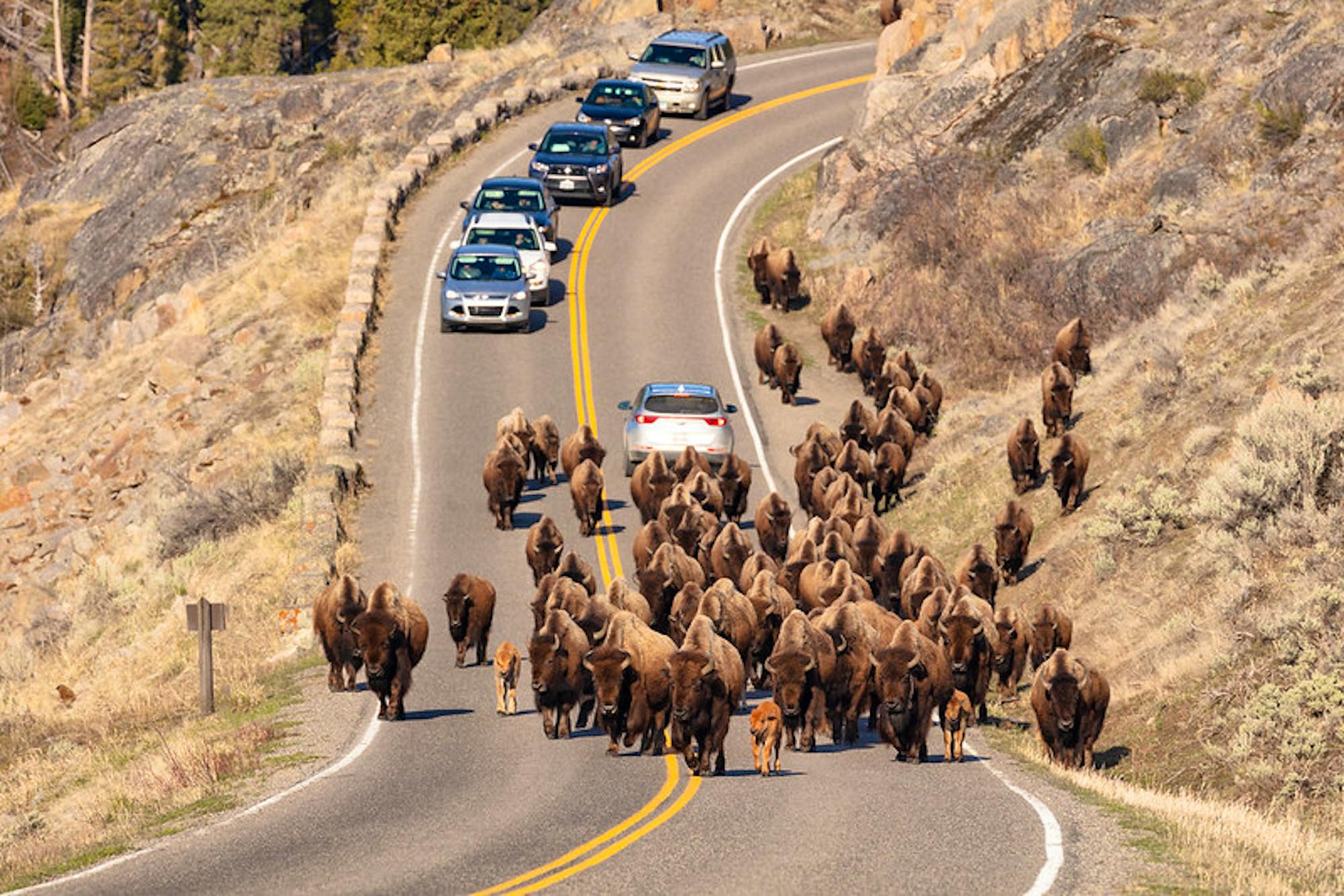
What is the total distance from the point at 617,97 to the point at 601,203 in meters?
5.74

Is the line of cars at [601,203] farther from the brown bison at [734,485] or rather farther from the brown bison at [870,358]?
the brown bison at [870,358]

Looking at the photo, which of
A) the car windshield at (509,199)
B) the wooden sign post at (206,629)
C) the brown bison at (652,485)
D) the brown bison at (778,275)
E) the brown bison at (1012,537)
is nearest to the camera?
the wooden sign post at (206,629)

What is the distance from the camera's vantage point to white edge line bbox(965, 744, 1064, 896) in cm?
1419

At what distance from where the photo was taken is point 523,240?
46.6 m

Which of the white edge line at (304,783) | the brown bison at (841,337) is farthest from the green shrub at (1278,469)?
the brown bison at (841,337)

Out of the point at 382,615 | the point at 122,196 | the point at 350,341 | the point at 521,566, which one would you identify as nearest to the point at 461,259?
the point at 350,341

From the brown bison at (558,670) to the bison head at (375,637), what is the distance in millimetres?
1722

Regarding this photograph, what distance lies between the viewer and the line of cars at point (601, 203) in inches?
1363

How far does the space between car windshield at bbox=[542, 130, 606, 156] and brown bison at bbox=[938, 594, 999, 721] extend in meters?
32.8

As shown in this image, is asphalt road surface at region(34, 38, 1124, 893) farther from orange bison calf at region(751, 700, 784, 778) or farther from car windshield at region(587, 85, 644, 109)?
car windshield at region(587, 85, 644, 109)

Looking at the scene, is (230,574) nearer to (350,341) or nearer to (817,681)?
(350,341)

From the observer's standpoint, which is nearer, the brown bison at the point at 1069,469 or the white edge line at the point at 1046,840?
the white edge line at the point at 1046,840

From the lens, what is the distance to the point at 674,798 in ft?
57.4

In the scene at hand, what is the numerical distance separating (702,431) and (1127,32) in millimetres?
22234
